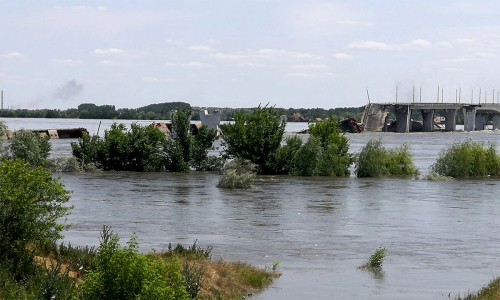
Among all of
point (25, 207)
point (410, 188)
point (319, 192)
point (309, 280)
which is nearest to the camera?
point (25, 207)

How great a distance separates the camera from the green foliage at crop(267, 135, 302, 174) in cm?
5131

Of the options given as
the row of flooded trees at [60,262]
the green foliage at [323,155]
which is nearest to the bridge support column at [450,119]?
the green foliage at [323,155]

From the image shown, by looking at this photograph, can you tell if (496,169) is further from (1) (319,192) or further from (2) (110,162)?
(2) (110,162)

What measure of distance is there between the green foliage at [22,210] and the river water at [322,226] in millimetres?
4581

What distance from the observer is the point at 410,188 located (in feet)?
148

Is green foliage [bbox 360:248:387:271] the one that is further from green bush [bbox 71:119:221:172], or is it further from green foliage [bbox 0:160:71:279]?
green bush [bbox 71:119:221:172]

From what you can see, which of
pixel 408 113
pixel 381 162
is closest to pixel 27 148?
pixel 381 162

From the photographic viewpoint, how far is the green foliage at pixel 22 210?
51.3ft

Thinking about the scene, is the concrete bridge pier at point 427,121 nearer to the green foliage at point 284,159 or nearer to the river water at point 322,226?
the green foliage at point 284,159

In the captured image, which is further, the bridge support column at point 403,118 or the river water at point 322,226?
the bridge support column at point 403,118

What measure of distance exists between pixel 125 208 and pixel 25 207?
17426mm

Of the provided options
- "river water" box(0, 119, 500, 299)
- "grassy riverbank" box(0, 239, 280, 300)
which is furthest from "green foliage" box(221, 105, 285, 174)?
"grassy riverbank" box(0, 239, 280, 300)

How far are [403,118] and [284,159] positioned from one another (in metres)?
126

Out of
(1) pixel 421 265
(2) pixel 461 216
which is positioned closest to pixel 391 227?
(2) pixel 461 216
